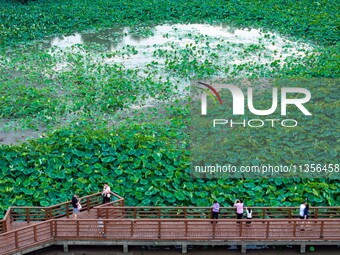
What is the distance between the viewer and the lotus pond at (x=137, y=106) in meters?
18.9

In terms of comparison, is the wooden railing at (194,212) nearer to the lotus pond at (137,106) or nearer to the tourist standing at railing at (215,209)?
the tourist standing at railing at (215,209)

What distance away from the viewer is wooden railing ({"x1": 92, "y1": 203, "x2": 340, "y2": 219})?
659 inches

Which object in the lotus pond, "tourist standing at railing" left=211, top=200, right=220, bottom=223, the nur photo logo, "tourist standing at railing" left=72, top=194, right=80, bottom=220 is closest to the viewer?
"tourist standing at railing" left=72, top=194, right=80, bottom=220

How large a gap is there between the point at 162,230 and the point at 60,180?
5483mm

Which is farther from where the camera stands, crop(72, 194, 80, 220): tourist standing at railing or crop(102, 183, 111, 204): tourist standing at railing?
crop(102, 183, 111, 204): tourist standing at railing

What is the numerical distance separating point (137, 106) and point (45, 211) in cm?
1076

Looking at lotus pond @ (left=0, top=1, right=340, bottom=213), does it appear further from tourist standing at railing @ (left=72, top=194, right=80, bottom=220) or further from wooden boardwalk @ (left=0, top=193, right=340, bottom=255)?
wooden boardwalk @ (left=0, top=193, right=340, bottom=255)

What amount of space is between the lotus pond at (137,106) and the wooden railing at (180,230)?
2.42 metres

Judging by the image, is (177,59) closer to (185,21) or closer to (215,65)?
(215,65)

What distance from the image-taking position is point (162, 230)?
1588 centimetres

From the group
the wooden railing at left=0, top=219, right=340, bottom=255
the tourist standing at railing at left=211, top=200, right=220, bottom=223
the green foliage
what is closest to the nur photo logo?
the tourist standing at railing at left=211, top=200, right=220, bottom=223

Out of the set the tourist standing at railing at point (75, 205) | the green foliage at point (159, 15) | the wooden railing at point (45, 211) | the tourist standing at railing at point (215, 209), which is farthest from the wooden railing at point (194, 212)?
the green foliage at point (159, 15)

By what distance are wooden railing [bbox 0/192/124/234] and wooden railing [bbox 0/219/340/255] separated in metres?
0.79

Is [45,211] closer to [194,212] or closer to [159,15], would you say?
[194,212]
